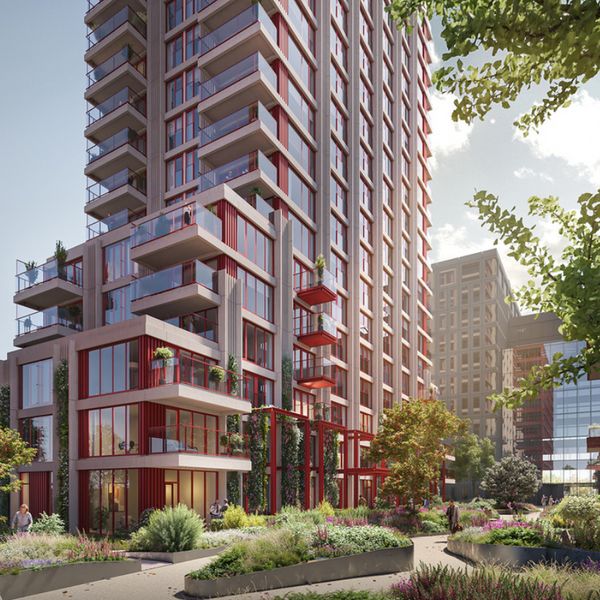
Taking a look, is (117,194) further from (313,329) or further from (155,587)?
(155,587)

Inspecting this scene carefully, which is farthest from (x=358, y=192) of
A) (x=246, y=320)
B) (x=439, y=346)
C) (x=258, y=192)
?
(x=439, y=346)

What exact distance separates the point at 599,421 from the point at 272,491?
357 feet

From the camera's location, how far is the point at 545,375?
22.5 ft

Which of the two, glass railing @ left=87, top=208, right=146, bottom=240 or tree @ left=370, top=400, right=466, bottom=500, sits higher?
glass railing @ left=87, top=208, right=146, bottom=240

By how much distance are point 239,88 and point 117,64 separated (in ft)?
48.7

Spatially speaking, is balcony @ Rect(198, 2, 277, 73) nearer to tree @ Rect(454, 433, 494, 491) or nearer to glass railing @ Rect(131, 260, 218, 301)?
glass railing @ Rect(131, 260, 218, 301)

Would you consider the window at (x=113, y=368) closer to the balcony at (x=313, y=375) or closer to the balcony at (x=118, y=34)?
the balcony at (x=313, y=375)

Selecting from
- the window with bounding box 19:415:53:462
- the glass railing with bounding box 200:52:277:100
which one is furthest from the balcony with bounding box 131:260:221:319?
the glass railing with bounding box 200:52:277:100

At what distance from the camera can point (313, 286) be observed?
147ft

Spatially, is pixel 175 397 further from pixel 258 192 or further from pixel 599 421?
pixel 599 421

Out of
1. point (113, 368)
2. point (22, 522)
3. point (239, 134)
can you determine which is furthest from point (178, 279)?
point (22, 522)

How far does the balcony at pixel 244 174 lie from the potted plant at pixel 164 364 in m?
13.9

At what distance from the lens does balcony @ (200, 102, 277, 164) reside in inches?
1642

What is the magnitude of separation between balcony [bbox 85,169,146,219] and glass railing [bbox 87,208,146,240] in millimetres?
606
